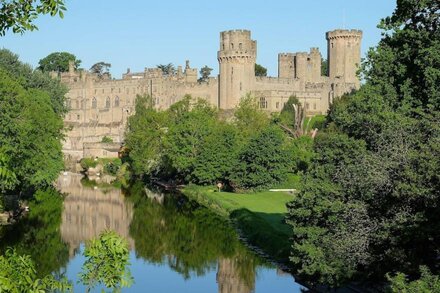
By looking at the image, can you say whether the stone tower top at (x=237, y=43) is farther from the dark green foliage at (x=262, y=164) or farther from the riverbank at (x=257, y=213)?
the dark green foliage at (x=262, y=164)

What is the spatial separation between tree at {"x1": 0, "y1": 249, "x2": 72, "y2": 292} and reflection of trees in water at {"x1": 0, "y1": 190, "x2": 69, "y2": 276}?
16.4 metres

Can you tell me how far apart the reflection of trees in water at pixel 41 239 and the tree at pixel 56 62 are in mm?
84430

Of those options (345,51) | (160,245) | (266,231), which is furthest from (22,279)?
(345,51)

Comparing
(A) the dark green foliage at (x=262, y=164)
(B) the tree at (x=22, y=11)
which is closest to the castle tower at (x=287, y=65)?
(A) the dark green foliage at (x=262, y=164)

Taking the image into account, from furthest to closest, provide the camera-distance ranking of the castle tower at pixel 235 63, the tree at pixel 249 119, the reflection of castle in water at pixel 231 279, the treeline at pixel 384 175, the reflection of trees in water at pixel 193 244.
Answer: the castle tower at pixel 235 63 → the tree at pixel 249 119 → the reflection of trees in water at pixel 193 244 → the reflection of castle in water at pixel 231 279 → the treeline at pixel 384 175

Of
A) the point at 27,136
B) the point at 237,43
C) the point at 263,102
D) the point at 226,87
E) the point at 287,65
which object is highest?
the point at 237,43

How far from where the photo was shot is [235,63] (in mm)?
78625

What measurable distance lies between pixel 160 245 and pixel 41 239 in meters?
4.91

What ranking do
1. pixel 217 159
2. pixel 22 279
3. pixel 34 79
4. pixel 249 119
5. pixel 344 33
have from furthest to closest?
pixel 344 33, pixel 249 119, pixel 34 79, pixel 217 159, pixel 22 279

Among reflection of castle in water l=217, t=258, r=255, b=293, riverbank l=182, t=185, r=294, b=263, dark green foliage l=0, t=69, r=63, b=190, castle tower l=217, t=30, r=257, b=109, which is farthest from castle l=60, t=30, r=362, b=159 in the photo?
reflection of castle in water l=217, t=258, r=255, b=293

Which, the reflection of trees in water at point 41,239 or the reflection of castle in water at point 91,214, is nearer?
the reflection of trees in water at point 41,239

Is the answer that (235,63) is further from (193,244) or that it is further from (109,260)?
(109,260)

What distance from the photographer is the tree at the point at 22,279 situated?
292 inches

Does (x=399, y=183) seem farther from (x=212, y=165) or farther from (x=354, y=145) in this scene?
(x=212, y=165)
